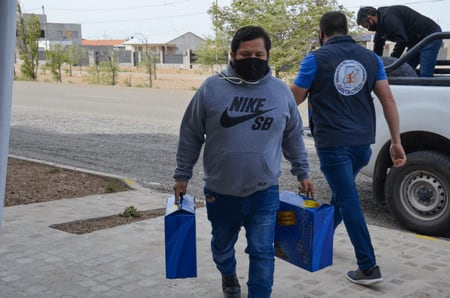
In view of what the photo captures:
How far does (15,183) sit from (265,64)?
526cm

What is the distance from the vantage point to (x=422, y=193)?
19.1ft

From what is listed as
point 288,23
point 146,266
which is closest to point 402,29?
point 146,266

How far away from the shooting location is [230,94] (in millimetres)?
3463

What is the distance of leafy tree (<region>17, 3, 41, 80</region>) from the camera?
132ft

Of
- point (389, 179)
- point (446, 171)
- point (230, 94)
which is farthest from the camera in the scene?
point (389, 179)

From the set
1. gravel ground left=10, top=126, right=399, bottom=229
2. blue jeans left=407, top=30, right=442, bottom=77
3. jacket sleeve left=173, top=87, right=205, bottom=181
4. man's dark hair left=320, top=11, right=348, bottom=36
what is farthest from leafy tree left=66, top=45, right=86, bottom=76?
jacket sleeve left=173, top=87, right=205, bottom=181

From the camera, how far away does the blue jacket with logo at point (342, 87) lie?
13.8 feet

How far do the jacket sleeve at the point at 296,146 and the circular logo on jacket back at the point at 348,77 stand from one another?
559 millimetres

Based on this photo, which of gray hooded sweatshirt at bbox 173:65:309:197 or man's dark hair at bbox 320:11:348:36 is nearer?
gray hooded sweatshirt at bbox 173:65:309:197

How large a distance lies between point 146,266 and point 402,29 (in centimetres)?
405

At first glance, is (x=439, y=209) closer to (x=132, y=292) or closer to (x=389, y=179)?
(x=389, y=179)

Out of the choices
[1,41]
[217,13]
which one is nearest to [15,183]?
[1,41]

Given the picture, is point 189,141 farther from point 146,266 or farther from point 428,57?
point 428,57

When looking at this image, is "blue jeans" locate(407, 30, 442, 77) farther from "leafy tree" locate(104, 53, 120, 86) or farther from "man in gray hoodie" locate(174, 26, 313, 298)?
"leafy tree" locate(104, 53, 120, 86)
